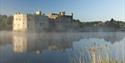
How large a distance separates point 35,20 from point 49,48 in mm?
590

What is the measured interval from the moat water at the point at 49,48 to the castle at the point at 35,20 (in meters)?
0.09

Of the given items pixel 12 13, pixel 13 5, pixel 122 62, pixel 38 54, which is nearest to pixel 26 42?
pixel 38 54

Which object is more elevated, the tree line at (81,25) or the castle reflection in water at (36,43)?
the tree line at (81,25)

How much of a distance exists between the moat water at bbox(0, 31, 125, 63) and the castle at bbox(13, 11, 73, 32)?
0.09 metres

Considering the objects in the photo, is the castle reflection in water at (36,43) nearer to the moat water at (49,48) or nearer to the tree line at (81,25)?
the moat water at (49,48)

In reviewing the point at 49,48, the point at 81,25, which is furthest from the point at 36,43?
the point at 81,25

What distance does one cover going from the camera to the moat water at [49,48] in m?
3.03

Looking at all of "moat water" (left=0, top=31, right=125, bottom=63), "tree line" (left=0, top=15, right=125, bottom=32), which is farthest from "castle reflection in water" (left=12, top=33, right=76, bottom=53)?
"tree line" (left=0, top=15, right=125, bottom=32)

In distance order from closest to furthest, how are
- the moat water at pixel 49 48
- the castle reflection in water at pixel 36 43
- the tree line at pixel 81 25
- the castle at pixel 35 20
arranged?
the moat water at pixel 49 48, the castle at pixel 35 20, the castle reflection in water at pixel 36 43, the tree line at pixel 81 25

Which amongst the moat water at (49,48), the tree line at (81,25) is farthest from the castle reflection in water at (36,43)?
the tree line at (81,25)

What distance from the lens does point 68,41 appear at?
4.42 meters

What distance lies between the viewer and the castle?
10.8ft

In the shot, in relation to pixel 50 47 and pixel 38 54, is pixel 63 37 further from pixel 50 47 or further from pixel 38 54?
pixel 38 54

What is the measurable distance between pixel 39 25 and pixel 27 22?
35 centimetres
